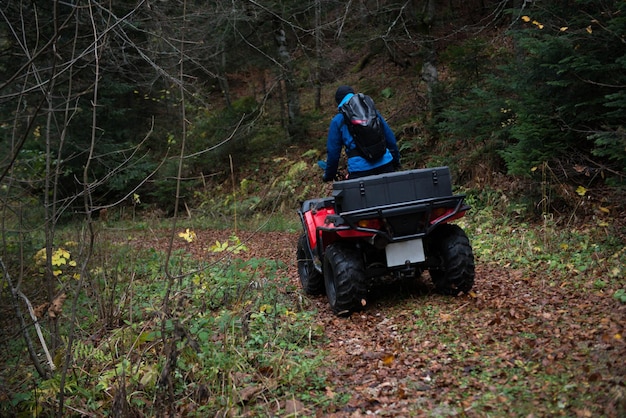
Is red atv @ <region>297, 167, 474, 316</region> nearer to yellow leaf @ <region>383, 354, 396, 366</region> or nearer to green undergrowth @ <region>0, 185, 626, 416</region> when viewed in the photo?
green undergrowth @ <region>0, 185, 626, 416</region>

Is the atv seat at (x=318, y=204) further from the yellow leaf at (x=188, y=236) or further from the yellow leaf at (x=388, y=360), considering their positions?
the yellow leaf at (x=388, y=360)

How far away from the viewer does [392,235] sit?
17.4ft

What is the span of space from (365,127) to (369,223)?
1.13 meters

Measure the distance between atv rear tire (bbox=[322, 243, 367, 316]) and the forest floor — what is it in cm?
16

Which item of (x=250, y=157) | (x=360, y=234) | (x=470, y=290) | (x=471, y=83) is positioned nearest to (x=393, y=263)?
(x=360, y=234)

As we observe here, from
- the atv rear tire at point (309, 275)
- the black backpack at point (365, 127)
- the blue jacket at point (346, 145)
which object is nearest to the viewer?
the black backpack at point (365, 127)

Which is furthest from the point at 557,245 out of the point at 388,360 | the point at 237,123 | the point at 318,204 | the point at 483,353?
the point at 237,123

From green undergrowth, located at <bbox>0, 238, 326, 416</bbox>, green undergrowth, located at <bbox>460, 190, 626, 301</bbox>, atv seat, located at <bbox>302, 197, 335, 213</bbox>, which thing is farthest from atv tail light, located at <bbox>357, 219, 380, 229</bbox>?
green undergrowth, located at <bbox>460, 190, 626, 301</bbox>

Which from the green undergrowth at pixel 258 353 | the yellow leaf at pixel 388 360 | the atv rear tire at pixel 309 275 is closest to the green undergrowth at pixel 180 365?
the green undergrowth at pixel 258 353

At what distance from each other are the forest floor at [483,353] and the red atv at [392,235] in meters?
0.31

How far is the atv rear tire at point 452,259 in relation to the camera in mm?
5508

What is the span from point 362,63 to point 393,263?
17.1 m

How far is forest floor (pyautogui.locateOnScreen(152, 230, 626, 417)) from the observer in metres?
3.44

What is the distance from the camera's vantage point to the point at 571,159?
780 cm
